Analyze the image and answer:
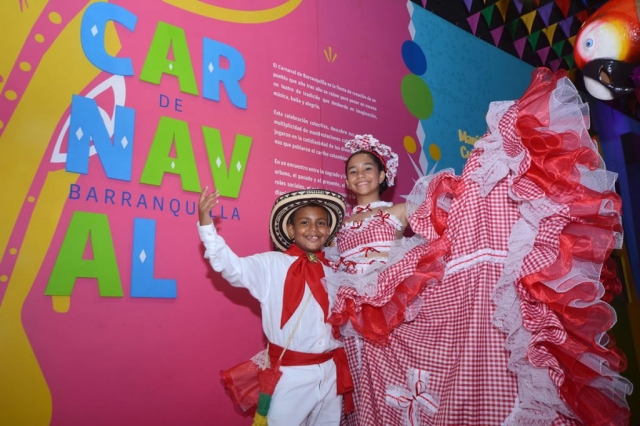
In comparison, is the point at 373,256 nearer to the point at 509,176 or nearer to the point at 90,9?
the point at 509,176

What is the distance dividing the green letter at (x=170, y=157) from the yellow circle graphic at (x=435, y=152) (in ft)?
6.27

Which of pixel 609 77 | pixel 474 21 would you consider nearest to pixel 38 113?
Result: pixel 609 77

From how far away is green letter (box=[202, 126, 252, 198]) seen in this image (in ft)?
8.95

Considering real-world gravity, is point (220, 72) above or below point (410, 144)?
above

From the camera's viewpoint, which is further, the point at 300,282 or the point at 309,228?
the point at 309,228

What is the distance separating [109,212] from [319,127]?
1400 mm

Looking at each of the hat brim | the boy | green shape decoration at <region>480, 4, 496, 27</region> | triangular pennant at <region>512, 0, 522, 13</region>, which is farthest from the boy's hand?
triangular pennant at <region>512, 0, 522, 13</region>

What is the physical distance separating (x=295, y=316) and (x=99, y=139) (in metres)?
1.20

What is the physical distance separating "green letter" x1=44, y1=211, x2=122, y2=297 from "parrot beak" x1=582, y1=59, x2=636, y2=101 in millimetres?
2927

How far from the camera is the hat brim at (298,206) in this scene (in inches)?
93.6

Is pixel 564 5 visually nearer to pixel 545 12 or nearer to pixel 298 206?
pixel 545 12

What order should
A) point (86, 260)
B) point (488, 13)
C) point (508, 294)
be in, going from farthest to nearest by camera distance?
point (488, 13), point (86, 260), point (508, 294)

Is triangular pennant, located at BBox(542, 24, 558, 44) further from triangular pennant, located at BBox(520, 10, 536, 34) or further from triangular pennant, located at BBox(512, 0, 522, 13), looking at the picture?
triangular pennant, located at BBox(512, 0, 522, 13)

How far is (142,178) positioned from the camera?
8.13 feet
